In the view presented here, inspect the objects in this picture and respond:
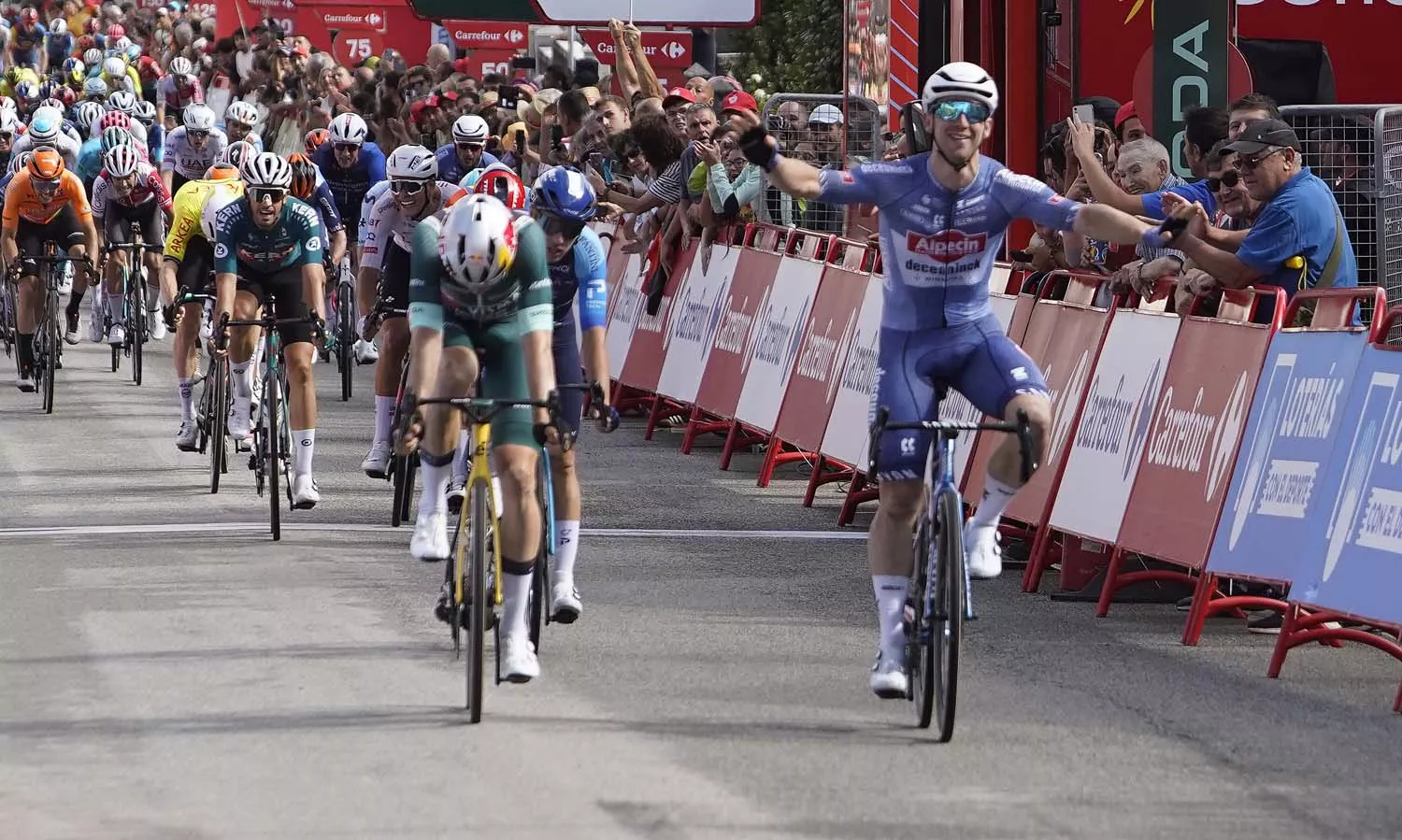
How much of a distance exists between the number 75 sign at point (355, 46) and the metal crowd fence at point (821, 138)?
33.0m

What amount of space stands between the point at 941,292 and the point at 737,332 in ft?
26.9

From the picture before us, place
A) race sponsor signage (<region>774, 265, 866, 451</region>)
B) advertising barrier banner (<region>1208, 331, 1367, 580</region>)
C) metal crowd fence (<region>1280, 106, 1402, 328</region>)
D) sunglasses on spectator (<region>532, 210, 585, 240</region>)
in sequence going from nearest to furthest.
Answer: advertising barrier banner (<region>1208, 331, 1367, 580</region>), sunglasses on spectator (<region>532, 210, 585, 240</region>), metal crowd fence (<region>1280, 106, 1402, 328</region>), race sponsor signage (<region>774, 265, 866, 451</region>)

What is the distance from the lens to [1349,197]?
14766mm

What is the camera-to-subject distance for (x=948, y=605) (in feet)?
28.9

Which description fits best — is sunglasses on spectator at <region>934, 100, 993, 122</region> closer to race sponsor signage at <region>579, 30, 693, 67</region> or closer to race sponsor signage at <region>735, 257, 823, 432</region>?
race sponsor signage at <region>735, 257, 823, 432</region>

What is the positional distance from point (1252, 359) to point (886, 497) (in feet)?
7.53

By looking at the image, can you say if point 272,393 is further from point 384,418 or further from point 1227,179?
point 1227,179

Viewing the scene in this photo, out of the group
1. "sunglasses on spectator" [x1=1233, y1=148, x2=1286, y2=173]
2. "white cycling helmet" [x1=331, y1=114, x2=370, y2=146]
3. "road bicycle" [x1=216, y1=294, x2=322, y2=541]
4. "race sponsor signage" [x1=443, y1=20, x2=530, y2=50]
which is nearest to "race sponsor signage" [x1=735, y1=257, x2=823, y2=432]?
"road bicycle" [x1=216, y1=294, x2=322, y2=541]

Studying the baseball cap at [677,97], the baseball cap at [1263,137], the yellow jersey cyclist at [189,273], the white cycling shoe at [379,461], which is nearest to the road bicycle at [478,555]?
the baseball cap at [1263,137]

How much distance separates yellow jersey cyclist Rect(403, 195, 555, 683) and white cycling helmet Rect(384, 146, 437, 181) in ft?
16.1

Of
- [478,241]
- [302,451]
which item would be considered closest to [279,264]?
[302,451]

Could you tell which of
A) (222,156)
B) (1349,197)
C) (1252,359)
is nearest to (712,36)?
(222,156)

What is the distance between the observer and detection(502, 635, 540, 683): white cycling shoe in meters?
9.60

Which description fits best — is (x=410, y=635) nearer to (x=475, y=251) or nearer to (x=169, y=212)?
(x=475, y=251)
